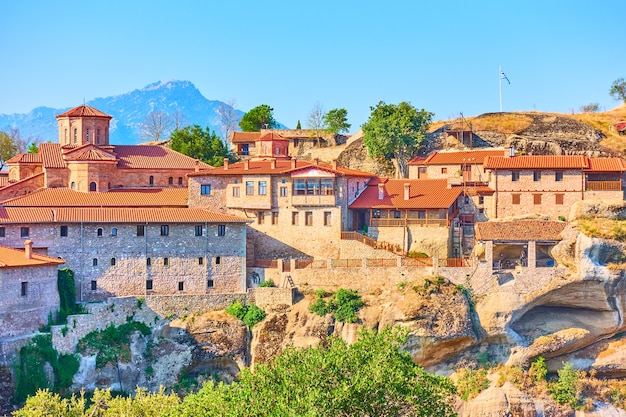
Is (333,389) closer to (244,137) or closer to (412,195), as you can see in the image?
(412,195)

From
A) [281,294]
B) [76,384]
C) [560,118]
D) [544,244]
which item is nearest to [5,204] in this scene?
[76,384]

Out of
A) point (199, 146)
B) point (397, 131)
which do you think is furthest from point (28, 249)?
point (397, 131)

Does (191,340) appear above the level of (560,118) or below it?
below

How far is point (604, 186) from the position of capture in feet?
214

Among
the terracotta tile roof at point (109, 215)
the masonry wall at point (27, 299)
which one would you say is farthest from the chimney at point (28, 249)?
the terracotta tile roof at point (109, 215)

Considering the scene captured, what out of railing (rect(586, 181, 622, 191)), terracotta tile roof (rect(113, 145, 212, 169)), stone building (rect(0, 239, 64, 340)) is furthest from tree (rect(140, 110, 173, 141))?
railing (rect(586, 181, 622, 191))

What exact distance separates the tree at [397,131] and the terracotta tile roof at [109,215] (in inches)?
759

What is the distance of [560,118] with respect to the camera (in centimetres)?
8162

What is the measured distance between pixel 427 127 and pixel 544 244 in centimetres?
2371

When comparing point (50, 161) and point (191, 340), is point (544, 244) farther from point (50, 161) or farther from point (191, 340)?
point (50, 161)

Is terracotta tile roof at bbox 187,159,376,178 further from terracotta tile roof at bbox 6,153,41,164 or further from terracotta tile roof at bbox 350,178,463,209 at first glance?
terracotta tile roof at bbox 6,153,41,164

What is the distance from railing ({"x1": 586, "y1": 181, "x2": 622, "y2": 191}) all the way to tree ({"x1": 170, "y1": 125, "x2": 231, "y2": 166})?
2993cm

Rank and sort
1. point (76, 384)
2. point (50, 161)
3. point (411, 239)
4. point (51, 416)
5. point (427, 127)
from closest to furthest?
point (51, 416)
point (76, 384)
point (411, 239)
point (50, 161)
point (427, 127)

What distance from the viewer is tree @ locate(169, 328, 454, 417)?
37562mm
